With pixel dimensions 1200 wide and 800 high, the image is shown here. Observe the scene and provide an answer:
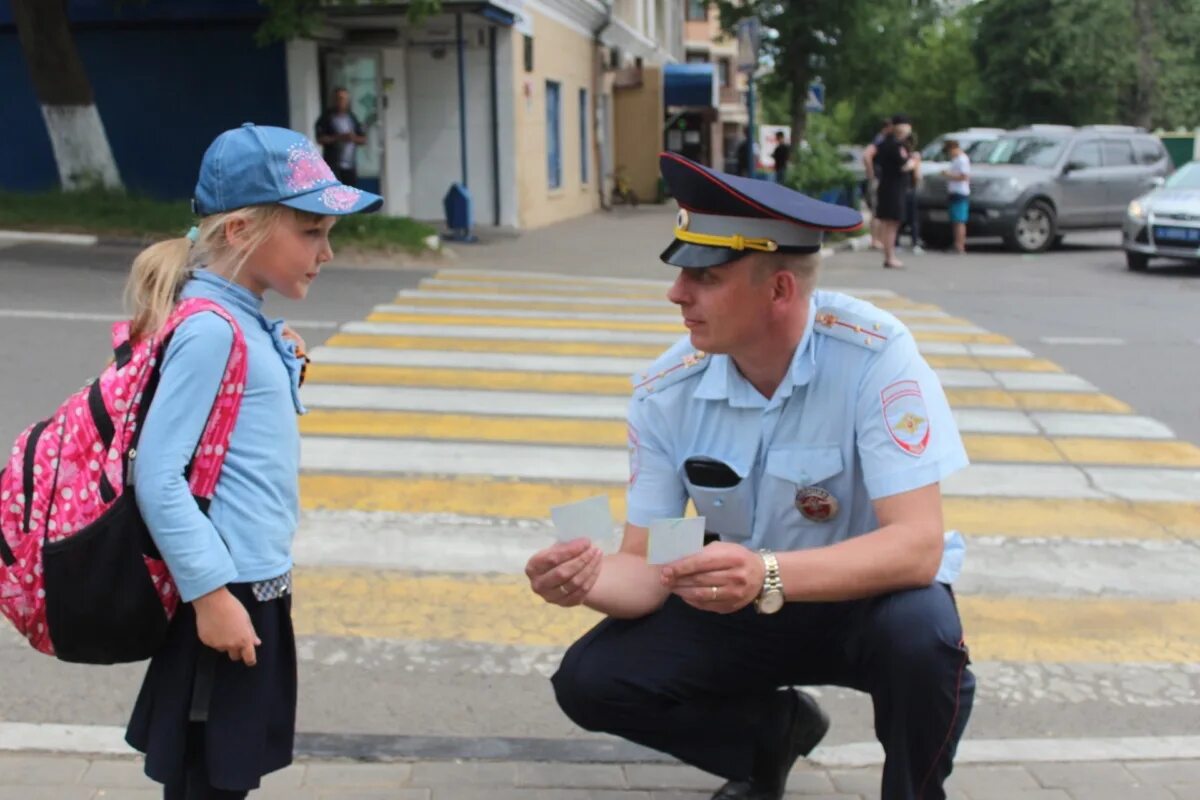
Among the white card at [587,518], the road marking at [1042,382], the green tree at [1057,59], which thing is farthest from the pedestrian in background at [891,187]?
the green tree at [1057,59]

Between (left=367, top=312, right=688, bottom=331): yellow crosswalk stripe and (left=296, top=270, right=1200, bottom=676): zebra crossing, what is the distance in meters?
0.15

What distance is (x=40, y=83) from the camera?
15.6m

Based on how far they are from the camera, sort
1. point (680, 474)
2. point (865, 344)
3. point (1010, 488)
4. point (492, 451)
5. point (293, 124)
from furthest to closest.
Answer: point (293, 124) → point (492, 451) → point (1010, 488) → point (680, 474) → point (865, 344)

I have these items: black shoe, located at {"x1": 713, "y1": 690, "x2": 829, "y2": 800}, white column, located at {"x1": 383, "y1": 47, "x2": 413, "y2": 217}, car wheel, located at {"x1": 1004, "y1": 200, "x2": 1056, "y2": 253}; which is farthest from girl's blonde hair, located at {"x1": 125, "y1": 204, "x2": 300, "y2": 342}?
car wheel, located at {"x1": 1004, "y1": 200, "x2": 1056, "y2": 253}

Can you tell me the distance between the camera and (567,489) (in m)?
6.05

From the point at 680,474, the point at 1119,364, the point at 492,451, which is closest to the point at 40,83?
the point at 492,451

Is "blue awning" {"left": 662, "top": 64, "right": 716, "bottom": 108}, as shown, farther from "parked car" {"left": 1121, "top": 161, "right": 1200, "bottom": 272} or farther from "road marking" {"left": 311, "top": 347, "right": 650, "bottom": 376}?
"road marking" {"left": 311, "top": 347, "right": 650, "bottom": 376}

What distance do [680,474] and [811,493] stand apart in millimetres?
334

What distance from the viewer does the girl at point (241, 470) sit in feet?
8.13

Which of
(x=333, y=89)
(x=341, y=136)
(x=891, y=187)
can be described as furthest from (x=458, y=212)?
(x=891, y=187)

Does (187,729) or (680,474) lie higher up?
(680,474)

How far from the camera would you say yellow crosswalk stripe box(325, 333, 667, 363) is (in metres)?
9.30

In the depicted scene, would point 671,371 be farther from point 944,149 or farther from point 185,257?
point 944,149

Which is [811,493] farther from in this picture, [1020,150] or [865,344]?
[1020,150]
